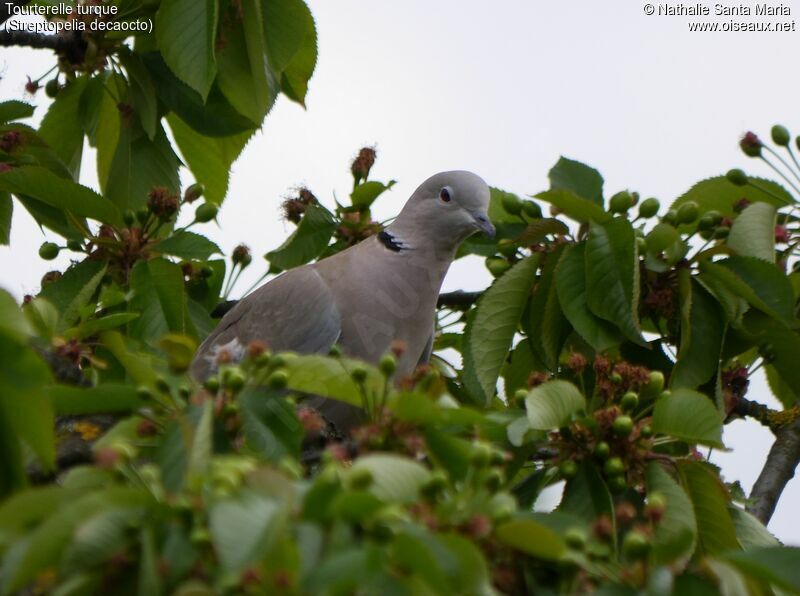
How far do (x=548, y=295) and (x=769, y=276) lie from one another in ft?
2.05

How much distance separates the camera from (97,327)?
3.26 m

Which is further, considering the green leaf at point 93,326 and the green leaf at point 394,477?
the green leaf at point 93,326

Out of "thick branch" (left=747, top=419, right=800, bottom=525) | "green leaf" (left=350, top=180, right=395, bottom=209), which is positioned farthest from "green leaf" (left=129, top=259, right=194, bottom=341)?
"thick branch" (left=747, top=419, right=800, bottom=525)

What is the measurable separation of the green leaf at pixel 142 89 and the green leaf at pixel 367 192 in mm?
720

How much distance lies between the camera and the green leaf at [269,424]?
2.33 metres

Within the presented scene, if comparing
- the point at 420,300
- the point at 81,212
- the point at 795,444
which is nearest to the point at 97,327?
the point at 81,212

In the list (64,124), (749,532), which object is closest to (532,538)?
(749,532)

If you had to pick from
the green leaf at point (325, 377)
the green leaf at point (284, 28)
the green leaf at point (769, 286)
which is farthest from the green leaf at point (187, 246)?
the green leaf at point (325, 377)

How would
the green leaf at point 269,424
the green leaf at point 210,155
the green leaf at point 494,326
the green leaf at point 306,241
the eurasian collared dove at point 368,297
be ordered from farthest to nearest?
the green leaf at point 210,155 → the eurasian collared dove at point 368,297 → the green leaf at point 306,241 → the green leaf at point 494,326 → the green leaf at point 269,424

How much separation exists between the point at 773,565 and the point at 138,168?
10.1 feet

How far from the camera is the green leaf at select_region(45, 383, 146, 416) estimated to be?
2359mm

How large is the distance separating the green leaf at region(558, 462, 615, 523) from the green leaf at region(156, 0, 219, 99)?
1.71 meters

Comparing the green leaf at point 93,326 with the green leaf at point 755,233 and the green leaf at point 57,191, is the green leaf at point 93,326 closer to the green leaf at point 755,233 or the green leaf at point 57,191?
the green leaf at point 57,191

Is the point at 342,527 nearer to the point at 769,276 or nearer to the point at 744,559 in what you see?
the point at 744,559
